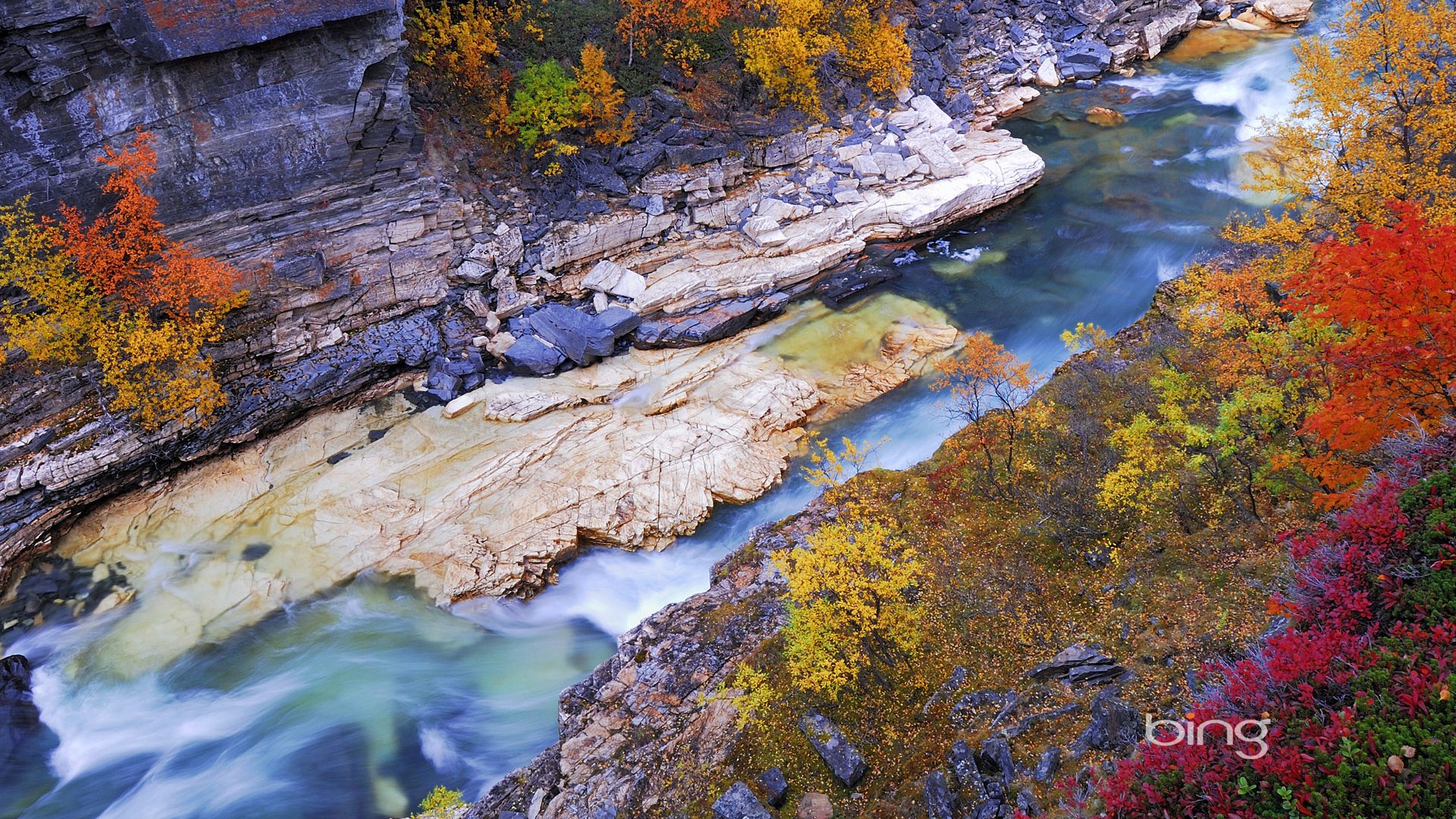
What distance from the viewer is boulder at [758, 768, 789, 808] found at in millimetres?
13867

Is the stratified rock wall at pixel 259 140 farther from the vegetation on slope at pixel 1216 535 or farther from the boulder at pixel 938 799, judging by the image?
the boulder at pixel 938 799

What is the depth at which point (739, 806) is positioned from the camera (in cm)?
1359

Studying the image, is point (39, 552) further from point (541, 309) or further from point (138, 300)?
point (541, 309)

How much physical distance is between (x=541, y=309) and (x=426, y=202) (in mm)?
5592

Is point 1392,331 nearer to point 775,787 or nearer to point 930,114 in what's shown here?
point 775,787

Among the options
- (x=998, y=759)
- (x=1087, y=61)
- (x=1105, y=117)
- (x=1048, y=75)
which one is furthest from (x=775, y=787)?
(x=1087, y=61)

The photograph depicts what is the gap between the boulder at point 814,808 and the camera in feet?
44.4

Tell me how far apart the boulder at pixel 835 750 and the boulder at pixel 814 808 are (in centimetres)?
48

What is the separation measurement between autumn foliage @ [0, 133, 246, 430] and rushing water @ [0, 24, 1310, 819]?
7.16 m

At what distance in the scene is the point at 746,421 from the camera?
1033 inches

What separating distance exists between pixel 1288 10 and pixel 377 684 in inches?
2029

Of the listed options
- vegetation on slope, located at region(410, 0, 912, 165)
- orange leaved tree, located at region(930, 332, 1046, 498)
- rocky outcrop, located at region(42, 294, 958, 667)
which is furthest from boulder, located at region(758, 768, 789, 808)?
vegetation on slope, located at region(410, 0, 912, 165)

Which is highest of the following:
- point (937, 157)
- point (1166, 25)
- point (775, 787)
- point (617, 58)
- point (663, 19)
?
point (663, 19)

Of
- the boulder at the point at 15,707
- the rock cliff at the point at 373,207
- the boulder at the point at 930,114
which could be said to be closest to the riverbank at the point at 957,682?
the boulder at the point at 15,707
